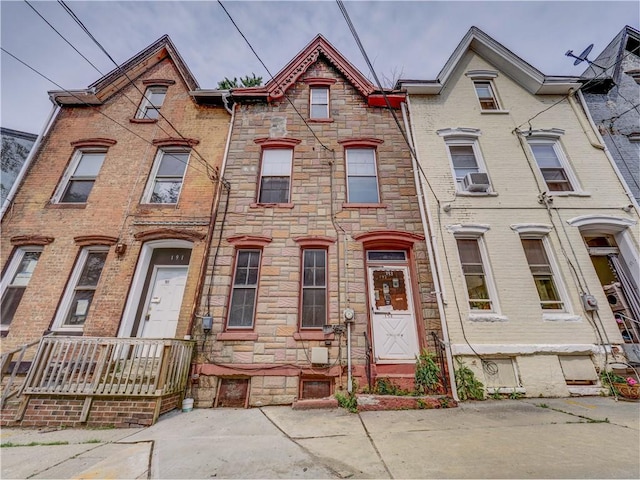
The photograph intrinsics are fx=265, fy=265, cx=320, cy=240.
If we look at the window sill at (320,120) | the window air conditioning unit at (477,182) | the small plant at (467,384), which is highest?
the window sill at (320,120)

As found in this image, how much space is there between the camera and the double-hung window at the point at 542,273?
20.4 feet

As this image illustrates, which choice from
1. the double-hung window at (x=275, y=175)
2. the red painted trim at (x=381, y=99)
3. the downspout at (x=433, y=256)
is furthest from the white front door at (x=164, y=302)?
the red painted trim at (x=381, y=99)

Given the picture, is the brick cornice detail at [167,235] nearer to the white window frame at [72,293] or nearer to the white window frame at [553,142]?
the white window frame at [72,293]

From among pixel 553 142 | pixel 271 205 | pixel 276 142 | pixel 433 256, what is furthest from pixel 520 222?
pixel 276 142

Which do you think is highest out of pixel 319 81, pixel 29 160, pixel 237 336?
pixel 319 81

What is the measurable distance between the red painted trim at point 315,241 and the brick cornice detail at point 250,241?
0.75m

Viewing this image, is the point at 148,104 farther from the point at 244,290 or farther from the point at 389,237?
the point at 389,237

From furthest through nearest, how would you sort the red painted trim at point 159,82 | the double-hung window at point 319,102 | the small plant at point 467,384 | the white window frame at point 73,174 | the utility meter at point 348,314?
the red painted trim at point 159,82 → the double-hung window at point 319,102 → the white window frame at point 73,174 → the utility meter at point 348,314 → the small plant at point 467,384

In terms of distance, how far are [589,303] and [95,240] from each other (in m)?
11.9

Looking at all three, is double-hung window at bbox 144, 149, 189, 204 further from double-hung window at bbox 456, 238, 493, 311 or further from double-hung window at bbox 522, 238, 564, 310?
double-hung window at bbox 522, 238, 564, 310

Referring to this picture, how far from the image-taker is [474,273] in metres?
6.46

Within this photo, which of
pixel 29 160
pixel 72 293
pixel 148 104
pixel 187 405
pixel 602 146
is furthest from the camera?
pixel 148 104

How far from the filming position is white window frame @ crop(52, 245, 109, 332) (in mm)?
6211

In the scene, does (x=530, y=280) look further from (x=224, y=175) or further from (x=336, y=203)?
(x=224, y=175)
